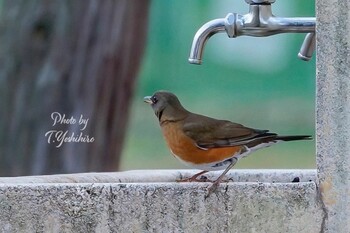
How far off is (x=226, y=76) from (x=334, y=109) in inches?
142

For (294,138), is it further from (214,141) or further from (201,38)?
(201,38)

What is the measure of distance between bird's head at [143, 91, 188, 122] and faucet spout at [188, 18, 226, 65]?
0.54 meters

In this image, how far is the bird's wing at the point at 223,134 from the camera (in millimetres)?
4129

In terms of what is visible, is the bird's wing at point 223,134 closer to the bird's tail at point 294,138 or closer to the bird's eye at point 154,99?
the bird's tail at point 294,138

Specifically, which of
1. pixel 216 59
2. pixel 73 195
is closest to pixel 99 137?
pixel 216 59

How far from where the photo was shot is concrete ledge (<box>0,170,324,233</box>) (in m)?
3.55

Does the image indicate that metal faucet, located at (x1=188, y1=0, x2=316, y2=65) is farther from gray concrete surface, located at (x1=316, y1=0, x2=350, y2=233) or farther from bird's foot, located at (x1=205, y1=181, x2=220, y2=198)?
bird's foot, located at (x1=205, y1=181, x2=220, y2=198)

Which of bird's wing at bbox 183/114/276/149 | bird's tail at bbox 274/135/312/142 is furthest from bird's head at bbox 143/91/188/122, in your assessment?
bird's tail at bbox 274/135/312/142

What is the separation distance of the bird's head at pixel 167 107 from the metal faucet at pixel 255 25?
55 centimetres

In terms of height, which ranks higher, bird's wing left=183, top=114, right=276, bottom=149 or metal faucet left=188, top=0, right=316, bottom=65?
metal faucet left=188, top=0, right=316, bottom=65

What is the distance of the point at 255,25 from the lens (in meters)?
3.87

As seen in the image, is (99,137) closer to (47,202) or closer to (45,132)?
(45,132)

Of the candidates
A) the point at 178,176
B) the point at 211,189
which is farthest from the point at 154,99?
the point at 211,189

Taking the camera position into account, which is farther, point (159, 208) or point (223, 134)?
point (223, 134)
